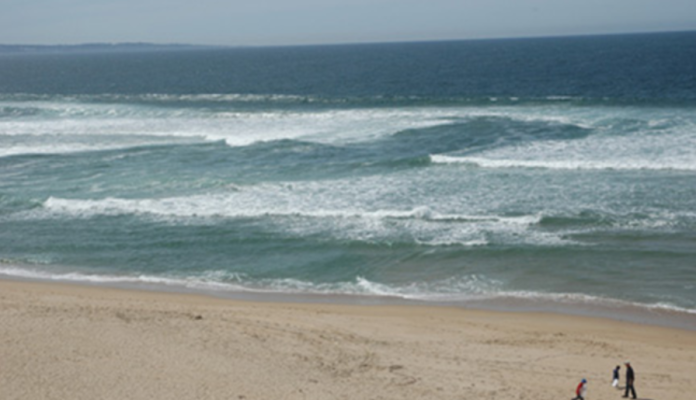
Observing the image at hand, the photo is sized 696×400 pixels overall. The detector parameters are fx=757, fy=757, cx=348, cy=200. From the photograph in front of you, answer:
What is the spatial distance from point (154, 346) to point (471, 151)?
23264 mm

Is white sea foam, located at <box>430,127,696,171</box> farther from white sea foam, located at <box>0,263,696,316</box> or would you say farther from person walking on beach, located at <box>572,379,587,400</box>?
person walking on beach, located at <box>572,379,587,400</box>

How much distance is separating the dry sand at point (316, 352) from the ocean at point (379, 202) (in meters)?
1.52

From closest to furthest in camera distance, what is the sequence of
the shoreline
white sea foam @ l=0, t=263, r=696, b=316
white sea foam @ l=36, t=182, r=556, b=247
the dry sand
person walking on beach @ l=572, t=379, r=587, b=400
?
person walking on beach @ l=572, t=379, r=587, b=400
the dry sand
the shoreline
white sea foam @ l=0, t=263, r=696, b=316
white sea foam @ l=36, t=182, r=556, b=247

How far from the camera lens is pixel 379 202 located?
91.0 feet

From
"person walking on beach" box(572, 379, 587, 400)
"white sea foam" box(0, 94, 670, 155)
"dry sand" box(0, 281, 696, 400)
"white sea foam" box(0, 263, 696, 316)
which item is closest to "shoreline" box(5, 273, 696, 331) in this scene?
"white sea foam" box(0, 263, 696, 316)

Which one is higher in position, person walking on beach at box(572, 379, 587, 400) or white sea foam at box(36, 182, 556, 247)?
white sea foam at box(36, 182, 556, 247)

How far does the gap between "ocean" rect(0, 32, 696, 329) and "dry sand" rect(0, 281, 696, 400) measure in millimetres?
1523

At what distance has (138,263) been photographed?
23172mm

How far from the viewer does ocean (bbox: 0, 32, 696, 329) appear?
68.0ft

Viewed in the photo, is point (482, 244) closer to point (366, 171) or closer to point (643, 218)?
point (643, 218)

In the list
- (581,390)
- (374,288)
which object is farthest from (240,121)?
(581,390)

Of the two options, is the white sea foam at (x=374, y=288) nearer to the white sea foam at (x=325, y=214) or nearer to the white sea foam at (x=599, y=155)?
the white sea foam at (x=325, y=214)

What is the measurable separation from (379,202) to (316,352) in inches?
501

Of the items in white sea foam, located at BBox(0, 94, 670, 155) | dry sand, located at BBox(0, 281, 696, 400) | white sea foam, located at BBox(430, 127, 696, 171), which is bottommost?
dry sand, located at BBox(0, 281, 696, 400)
